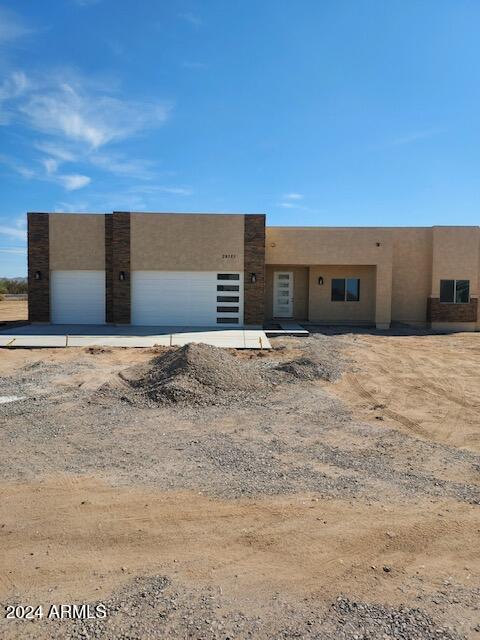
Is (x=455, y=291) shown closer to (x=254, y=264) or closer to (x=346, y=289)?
(x=346, y=289)

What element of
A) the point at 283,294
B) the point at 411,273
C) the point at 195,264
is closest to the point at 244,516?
the point at 195,264

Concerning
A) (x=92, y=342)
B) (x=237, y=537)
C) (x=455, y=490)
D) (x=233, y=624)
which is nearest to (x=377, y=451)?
(x=455, y=490)

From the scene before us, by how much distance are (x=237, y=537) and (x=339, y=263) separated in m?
18.1

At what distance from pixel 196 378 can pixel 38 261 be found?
14.1 m

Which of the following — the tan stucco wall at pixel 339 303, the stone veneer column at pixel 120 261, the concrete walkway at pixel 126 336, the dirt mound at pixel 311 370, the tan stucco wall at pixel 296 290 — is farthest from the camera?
the tan stucco wall at pixel 296 290

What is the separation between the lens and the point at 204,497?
14.9 ft

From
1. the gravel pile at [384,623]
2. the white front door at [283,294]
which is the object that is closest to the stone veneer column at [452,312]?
the white front door at [283,294]

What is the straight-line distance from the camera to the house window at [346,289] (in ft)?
73.1

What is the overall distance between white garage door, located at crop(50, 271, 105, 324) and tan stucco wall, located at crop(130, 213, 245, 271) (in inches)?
77.7

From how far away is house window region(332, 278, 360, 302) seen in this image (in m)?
22.3

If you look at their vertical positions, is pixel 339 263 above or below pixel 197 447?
above

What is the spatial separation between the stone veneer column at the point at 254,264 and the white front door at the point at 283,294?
3154 millimetres

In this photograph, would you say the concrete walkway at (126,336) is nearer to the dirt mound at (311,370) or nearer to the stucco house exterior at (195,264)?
the stucco house exterior at (195,264)

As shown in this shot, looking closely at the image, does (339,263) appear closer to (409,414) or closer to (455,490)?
(409,414)
